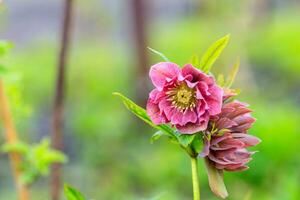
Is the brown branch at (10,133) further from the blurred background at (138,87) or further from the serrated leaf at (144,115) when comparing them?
the serrated leaf at (144,115)

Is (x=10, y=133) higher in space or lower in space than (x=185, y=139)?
lower

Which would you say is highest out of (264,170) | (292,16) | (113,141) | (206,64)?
(206,64)

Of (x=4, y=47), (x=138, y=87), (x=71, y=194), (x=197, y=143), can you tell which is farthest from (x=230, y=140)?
(x=138, y=87)

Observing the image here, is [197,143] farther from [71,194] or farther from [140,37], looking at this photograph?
[140,37]

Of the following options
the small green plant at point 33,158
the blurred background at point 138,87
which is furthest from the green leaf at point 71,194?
the small green plant at point 33,158

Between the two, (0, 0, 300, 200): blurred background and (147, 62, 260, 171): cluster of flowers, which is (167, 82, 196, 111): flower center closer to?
(147, 62, 260, 171): cluster of flowers

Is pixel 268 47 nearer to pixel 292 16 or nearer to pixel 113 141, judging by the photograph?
pixel 292 16

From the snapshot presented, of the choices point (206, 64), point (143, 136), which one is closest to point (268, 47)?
point (143, 136)
